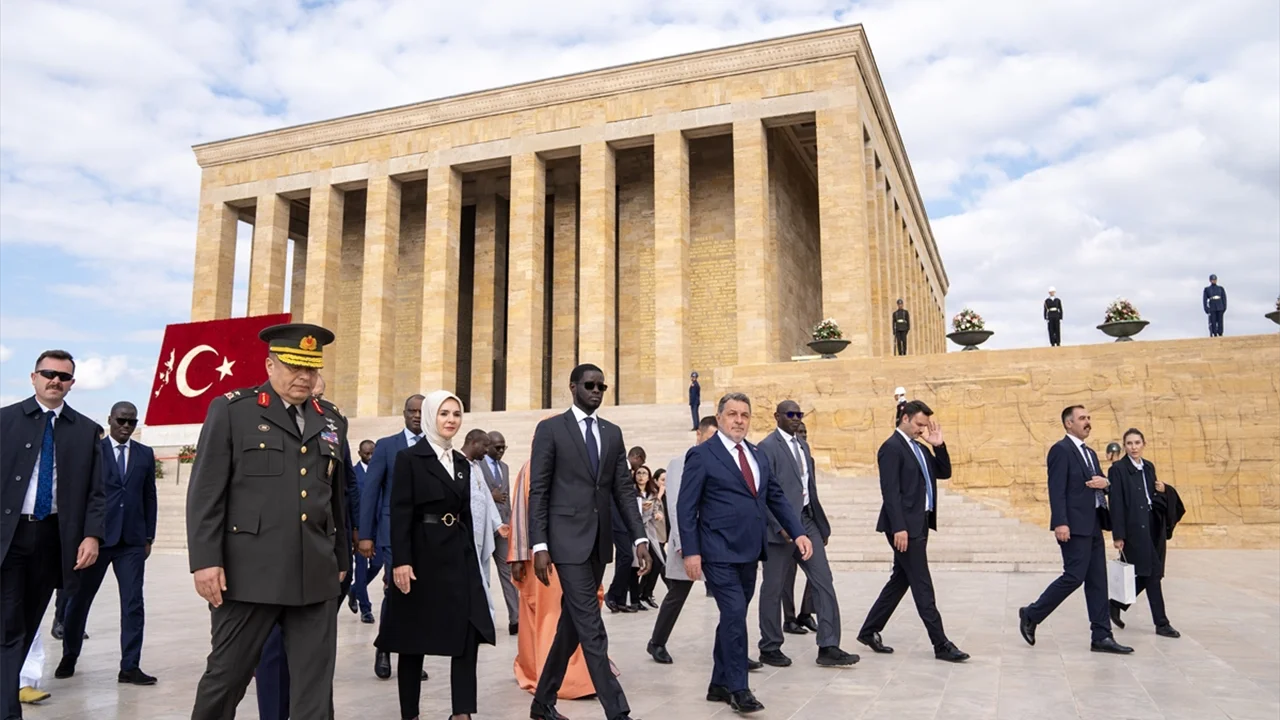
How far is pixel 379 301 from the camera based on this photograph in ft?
91.5

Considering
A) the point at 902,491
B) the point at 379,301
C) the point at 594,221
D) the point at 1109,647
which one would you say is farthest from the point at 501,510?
the point at 379,301

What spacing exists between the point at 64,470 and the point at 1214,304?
18.7 m

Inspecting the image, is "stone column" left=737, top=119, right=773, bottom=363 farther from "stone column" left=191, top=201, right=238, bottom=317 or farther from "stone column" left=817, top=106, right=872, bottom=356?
"stone column" left=191, top=201, right=238, bottom=317

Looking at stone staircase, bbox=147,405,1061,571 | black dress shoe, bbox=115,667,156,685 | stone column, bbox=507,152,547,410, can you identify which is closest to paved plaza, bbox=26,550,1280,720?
black dress shoe, bbox=115,667,156,685

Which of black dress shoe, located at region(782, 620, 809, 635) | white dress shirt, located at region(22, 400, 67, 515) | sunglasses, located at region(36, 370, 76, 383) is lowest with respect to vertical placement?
black dress shoe, located at region(782, 620, 809, 635)

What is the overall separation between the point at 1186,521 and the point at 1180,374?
2.46 meters

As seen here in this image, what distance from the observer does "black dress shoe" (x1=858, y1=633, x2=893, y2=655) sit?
6340mm

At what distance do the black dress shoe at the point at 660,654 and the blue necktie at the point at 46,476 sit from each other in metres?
3.74

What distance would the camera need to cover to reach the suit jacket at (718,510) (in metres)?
5.01

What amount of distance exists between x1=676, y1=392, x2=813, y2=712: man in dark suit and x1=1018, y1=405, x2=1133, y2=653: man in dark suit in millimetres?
2299

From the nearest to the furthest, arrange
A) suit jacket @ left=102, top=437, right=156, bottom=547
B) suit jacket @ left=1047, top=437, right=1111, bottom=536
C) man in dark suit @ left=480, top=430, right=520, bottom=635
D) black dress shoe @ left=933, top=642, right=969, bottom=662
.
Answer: suit jacket @ left=102, top=437, right=156, bottom=547, black dress shoe @ left=933, top=642, right=969, bottom=662, suit jacket @ left=1047, top=437, right=1111, bottom=536, man in dark suit @ left=480, top=430, right=520, bottom=635

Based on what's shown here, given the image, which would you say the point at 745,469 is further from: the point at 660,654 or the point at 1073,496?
the point at 1073,496

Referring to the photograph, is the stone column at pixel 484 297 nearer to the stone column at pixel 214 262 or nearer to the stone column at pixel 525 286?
the stone column at pixel 525 286

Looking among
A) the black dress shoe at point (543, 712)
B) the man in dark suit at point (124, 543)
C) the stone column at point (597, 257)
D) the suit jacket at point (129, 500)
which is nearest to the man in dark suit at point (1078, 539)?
the black dress shoe at point (543, 712)
